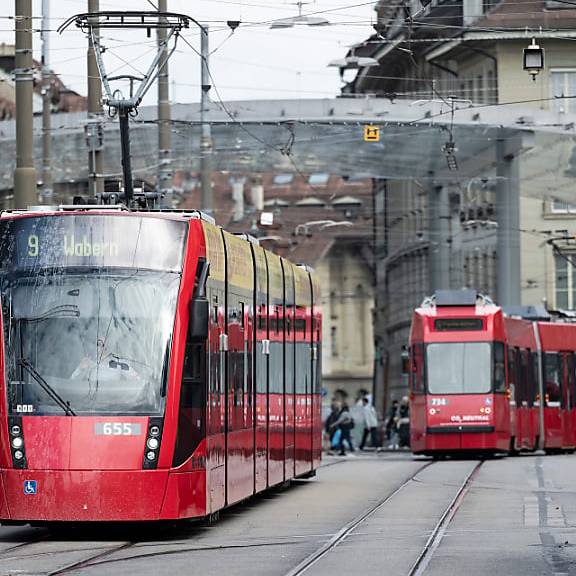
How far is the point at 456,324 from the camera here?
3731 centimetres

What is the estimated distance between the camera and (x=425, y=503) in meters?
22.8

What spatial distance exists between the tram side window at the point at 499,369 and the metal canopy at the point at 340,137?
6.90m

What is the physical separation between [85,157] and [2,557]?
2935 centimetres

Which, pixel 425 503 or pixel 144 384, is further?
pixel 425 503

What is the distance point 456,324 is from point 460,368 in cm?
82

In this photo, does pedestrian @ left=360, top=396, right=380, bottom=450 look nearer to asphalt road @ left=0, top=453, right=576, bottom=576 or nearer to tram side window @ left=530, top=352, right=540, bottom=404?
tram side window @ left=530, top=352, right=540, bottom=404

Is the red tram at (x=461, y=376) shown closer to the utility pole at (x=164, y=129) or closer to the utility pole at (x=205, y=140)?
the utility pole at (x=205, y=140)

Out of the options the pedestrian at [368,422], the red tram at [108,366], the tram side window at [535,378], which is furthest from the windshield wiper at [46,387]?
the pedestrian at [368,422]

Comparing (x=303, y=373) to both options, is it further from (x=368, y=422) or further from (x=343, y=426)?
(x=368, y=422)

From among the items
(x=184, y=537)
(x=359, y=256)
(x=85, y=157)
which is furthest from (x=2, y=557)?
(x=359, y=256)

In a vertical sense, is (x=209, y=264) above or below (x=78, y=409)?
above

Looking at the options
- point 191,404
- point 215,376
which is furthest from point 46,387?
point 215,376

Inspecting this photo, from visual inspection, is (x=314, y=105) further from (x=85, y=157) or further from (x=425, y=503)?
(x=425, y=503)

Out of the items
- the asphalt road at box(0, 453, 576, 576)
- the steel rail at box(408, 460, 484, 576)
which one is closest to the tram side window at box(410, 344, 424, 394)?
the steel rail at box(408, 460, 484, 576)
